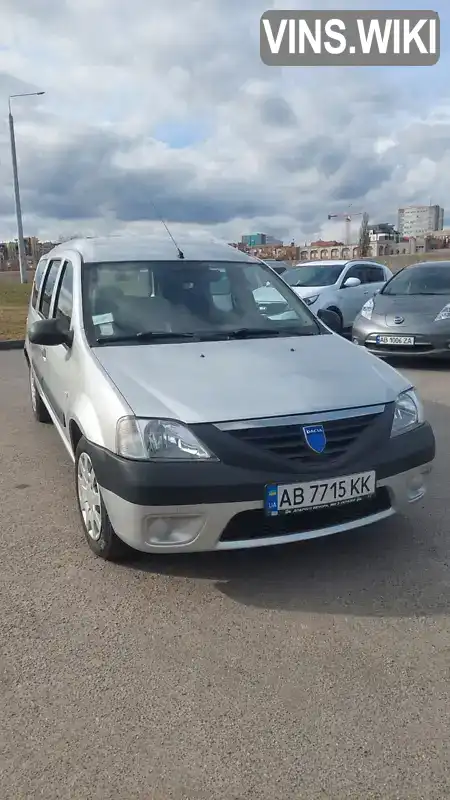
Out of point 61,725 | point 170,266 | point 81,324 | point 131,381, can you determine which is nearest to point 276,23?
point 170,266

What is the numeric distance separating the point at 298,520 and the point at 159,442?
78 centimetres

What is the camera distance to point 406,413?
355 centimetres

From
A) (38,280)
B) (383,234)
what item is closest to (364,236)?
(383,234)

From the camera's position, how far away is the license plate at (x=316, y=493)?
3.04 metres

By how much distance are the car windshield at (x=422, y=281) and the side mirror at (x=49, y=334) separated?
721cm

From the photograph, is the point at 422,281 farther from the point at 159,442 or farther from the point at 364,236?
the point at 364,236

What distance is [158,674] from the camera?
8.54 ft

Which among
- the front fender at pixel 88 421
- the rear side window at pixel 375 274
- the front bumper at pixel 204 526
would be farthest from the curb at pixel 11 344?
the front bumper at pixel 204 526

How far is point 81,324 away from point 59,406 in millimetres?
725

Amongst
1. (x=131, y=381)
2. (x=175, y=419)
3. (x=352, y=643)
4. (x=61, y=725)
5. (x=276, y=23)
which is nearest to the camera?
(x=61, y=725)

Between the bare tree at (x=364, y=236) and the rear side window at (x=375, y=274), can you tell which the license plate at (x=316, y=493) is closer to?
the rear side window at (x=375, y=274)

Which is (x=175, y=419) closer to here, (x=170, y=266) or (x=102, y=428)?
(x=102, y=428)

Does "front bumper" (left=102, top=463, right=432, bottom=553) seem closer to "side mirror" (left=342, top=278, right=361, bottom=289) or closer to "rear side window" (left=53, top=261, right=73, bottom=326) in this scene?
"rear side window" (left=53, top=261, right=73, bottom=326)

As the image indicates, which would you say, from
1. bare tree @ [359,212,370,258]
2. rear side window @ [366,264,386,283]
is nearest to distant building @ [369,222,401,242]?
bare tree @ [359,212,370,258]
